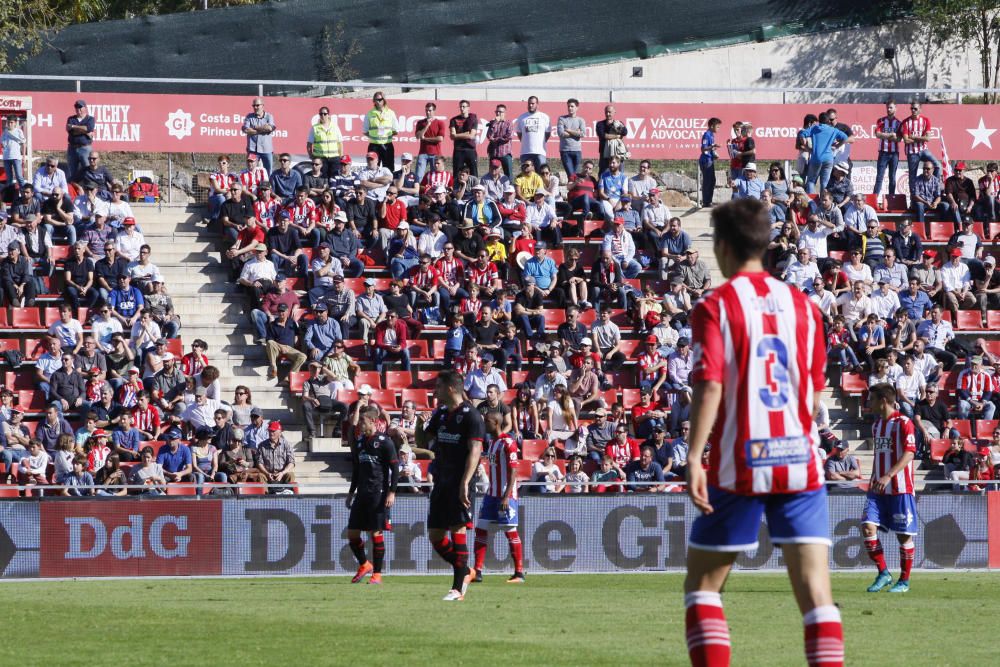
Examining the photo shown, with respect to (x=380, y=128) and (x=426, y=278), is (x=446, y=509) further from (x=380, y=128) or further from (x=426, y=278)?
(x=380, y=128)

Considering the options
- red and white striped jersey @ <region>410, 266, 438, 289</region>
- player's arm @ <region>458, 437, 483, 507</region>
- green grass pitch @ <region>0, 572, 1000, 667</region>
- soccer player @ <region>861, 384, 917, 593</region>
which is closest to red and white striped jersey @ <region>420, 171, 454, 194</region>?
red and white striped jersey @ <region>410, 266, 438, 289</region>

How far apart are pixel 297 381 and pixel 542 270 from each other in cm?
462

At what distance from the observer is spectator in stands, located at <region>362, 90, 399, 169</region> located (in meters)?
27.3

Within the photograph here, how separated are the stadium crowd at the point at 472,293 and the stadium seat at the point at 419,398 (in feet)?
0.26

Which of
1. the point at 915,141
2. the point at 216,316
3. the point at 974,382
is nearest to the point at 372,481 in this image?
the point at 216,316

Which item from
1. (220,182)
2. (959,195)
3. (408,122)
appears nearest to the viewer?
(220,182)

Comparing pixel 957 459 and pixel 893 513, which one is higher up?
pixel 893 513

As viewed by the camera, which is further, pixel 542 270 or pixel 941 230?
pixel 941 230

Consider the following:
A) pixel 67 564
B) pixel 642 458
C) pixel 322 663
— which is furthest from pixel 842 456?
pixel 322 663

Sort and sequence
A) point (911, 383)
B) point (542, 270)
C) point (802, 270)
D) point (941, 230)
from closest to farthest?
point (911, 383)
point (542, 270)
point (802, 270)
point (941, 230)

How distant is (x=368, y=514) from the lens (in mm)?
15227

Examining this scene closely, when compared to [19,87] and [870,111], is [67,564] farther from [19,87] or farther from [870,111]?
[870,111]

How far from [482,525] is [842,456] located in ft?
24.8

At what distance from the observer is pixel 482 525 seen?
16.5 meters
